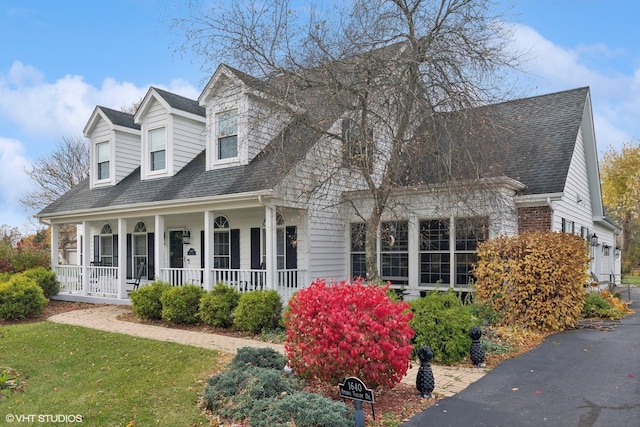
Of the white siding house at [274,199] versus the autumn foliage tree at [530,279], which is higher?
the white siding house at [274,199]

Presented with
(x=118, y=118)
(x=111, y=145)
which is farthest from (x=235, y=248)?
(x=118, y=118)

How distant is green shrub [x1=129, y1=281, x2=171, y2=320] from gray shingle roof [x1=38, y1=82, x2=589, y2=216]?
2.59 m

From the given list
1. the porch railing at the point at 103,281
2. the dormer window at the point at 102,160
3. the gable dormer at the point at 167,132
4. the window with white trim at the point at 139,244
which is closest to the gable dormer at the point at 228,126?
the gable dormer at the point at 167,132

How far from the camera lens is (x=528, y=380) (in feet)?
21.0

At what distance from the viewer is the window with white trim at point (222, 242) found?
47.9 feet

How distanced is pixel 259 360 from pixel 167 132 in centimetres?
1029

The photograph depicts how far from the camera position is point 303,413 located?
462cm

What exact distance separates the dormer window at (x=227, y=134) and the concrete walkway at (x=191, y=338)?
207 inches

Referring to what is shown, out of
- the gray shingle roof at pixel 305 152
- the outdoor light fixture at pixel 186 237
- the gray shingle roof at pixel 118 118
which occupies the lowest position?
the outdoor light fixture at pixel 186 237

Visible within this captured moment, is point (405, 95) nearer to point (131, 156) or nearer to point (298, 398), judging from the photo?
point (298, 398)

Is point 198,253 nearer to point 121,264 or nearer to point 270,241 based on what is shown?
point 121,264

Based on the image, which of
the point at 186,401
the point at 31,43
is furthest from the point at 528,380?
the point at 31,43

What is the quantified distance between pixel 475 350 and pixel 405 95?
475cm

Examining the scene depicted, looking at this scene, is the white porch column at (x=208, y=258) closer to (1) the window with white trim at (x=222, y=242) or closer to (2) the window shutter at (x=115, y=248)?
(1) the window with white trim at (x=222, y=242)
